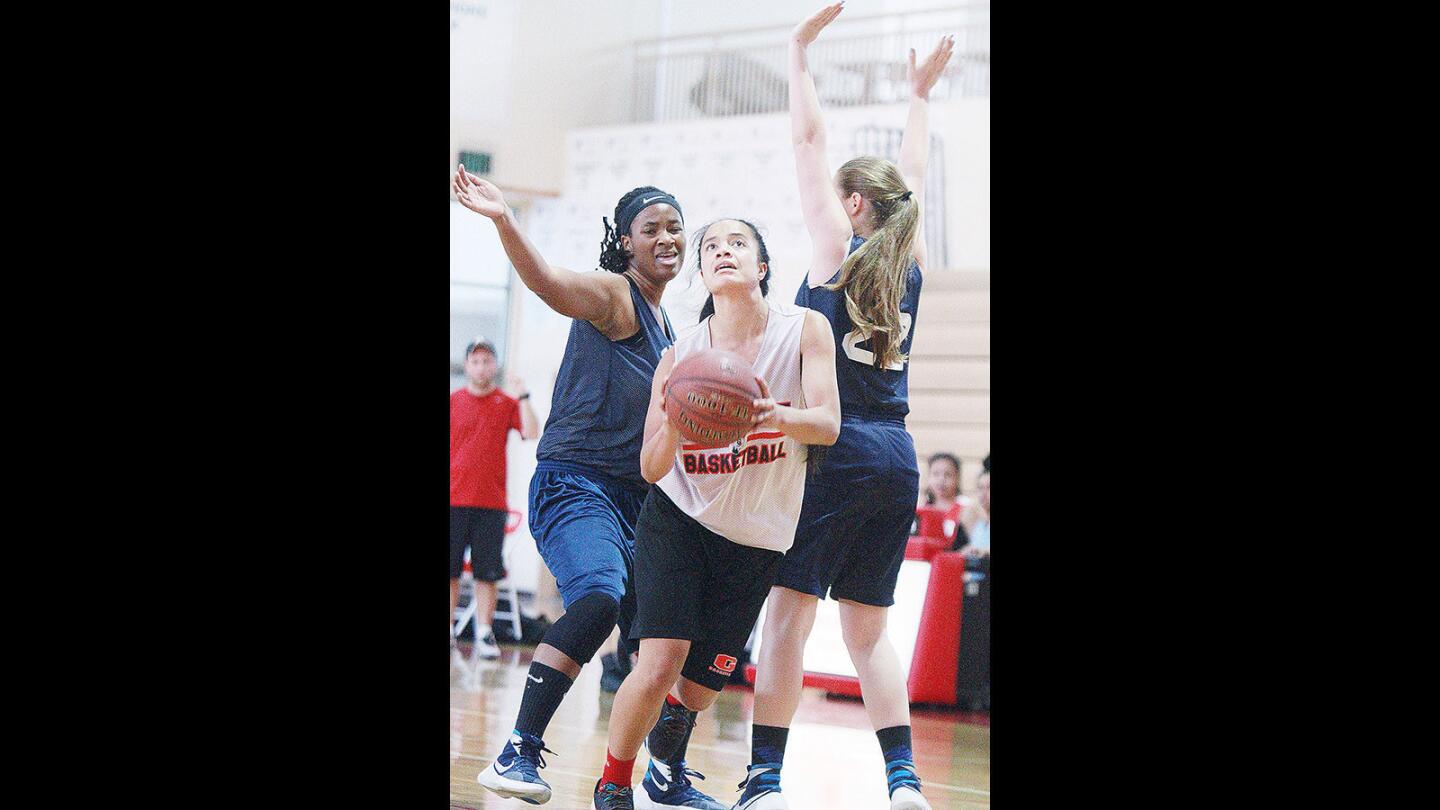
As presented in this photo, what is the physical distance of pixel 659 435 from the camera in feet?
10.7

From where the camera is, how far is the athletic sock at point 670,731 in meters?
3.28

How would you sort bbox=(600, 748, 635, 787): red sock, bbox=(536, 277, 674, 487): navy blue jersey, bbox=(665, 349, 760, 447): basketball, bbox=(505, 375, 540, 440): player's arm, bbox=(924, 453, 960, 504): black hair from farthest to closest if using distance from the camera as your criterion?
1. bbox=(924, 453, 960, 504): black hair
2. bbox=(505, 375, 540, 440): player's arm
3. bbox=(536, 277, 674, 487): navy blue jersey
4. bbox=(600, 748, 635, 787): red sock
5. bbox=(665, 349, 760, 447): basketball

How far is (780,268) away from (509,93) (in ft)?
3.25

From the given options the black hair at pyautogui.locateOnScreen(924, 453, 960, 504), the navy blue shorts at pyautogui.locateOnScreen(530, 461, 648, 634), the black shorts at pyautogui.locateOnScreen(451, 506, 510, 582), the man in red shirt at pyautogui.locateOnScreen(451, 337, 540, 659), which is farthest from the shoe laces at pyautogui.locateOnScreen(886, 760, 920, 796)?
the black shorts at pyautogui.locateOnScreen(451, 506, 510, 582)

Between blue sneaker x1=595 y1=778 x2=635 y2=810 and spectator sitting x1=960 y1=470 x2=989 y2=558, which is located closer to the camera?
blue sneaker x1=595 y1=778 x2=635 y2=810

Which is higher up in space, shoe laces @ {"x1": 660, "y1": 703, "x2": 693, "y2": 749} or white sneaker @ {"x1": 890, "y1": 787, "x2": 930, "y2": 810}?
shoe laces @ {"x1": 660, "y1": 703, "x2": 693, "y2": 749}

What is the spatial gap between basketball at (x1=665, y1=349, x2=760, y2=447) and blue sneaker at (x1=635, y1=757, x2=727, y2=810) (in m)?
0.78

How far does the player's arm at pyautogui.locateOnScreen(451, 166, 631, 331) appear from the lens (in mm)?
3344

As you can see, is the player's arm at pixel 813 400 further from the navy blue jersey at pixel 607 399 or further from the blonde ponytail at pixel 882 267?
the navy blue jersey at pixel 607 399

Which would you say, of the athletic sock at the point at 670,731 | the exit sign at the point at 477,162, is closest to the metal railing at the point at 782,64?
the exit sign at the point at 477,162

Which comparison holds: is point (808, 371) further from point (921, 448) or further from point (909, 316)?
point (921, 448)

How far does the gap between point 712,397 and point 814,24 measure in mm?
941

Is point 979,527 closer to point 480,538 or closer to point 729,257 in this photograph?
point 480,538

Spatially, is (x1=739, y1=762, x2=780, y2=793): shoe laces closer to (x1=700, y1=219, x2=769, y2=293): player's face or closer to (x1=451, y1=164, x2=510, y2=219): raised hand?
(x1=700, y1=219, x2=769, y2=293): player's face
